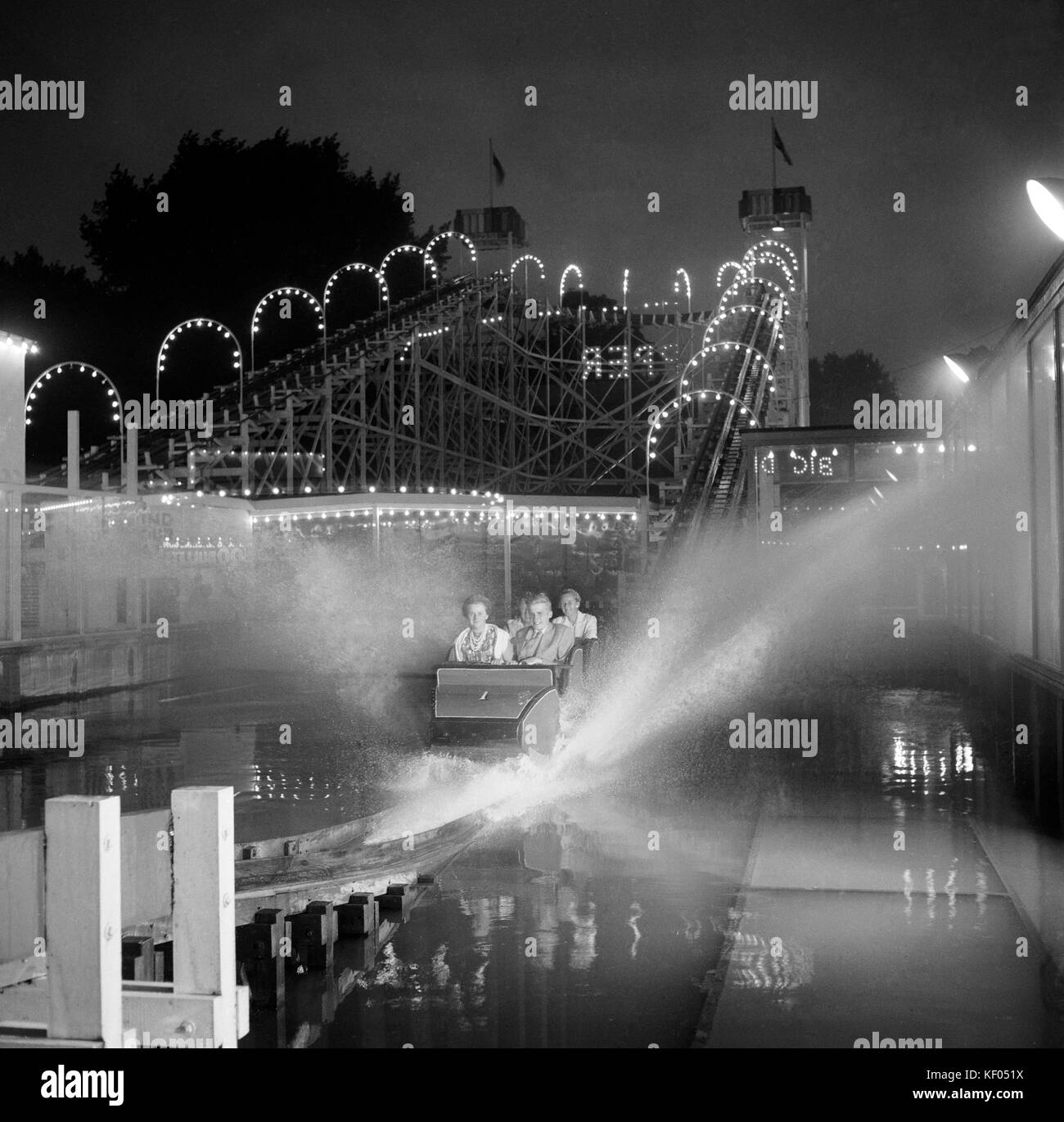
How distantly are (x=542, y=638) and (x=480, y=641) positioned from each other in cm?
49

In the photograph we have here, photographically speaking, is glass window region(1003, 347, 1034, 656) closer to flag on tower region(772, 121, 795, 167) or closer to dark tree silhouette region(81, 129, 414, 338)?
flag on tower region(772, 121, 795, 167)

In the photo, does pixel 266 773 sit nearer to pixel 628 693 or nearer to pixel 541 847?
pixel 541 847

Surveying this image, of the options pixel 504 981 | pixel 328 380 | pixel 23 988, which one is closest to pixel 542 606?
pixel 504 981

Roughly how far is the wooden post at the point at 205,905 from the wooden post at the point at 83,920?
0.31 metres

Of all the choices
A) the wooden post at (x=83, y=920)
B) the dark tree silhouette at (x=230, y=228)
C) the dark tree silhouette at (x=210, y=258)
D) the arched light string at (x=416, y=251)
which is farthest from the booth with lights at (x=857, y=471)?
the dark tree silhouette at (x=230, y=228)

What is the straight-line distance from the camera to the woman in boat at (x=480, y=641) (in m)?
10.7

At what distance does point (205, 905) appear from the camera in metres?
3.84

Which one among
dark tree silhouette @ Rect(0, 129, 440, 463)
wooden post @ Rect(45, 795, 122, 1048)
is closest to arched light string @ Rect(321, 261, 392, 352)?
dark tree silhouette @ Rect(0, 129, 440, 463)

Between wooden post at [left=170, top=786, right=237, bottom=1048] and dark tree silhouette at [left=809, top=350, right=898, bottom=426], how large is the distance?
88245 millimetres

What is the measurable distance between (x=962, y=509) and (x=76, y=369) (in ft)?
120

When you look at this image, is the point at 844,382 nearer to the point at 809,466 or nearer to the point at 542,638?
the point at 809,466

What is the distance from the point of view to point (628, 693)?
15.1 m

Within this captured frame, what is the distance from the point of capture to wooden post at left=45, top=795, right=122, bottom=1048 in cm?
350

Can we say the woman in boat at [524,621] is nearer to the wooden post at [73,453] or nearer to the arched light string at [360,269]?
the wooden post at [73,453]
